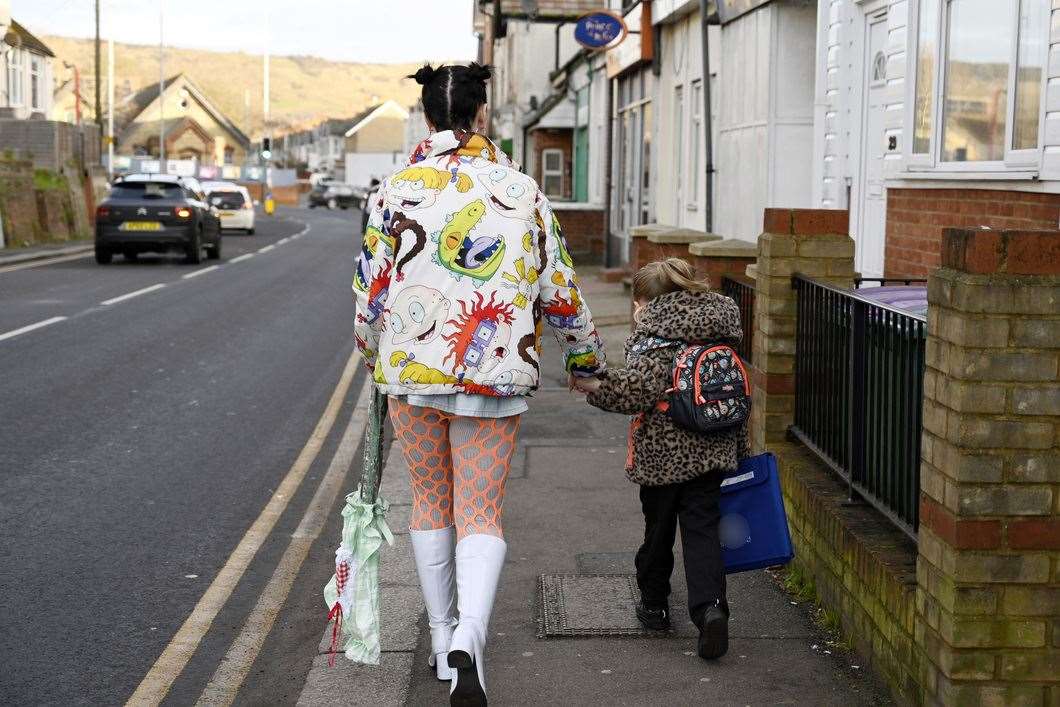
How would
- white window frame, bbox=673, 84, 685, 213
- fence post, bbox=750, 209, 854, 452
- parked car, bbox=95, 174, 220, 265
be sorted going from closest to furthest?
fence post, bbox=750, 209, 854, 452
white window frame, bbox=673, 84, 685, 213
parked car, bbox=95, 174, 220, 265

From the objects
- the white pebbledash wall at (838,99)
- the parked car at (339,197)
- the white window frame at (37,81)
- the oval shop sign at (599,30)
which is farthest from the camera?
the parked car at (339,197)

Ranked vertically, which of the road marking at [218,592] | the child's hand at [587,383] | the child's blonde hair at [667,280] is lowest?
the road marking at [218,592]

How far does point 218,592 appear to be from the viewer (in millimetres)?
5812

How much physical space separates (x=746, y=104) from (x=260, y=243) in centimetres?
2425

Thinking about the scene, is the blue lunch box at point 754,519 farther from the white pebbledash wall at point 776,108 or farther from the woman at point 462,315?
the white pebbledash wall at point 776,108

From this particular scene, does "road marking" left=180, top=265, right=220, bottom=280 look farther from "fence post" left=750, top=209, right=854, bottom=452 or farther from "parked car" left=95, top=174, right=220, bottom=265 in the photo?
"fence post" left=750, top=209, right=854, bottom=452

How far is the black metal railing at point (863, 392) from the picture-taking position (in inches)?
181

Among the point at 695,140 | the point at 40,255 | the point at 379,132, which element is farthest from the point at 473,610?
the point at 379,132

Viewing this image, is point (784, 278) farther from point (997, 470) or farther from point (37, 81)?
point (37, 81)

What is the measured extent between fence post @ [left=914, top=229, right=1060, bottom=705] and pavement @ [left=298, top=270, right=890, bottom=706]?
64cm

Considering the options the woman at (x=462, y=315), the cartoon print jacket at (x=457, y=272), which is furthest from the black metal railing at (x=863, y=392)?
the cartoon print jacket at (x=457, y=272)

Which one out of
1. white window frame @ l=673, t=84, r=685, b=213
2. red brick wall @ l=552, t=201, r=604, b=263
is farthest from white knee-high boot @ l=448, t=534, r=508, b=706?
red brick wall @ l=552, t=201, r=604, b=263

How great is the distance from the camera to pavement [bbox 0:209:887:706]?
460cm

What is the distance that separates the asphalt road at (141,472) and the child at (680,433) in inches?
54.9
